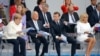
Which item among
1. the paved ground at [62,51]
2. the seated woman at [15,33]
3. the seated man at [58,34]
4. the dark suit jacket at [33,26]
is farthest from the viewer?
the paved ground at [62,51]

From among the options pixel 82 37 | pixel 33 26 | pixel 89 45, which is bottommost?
pixel 89 45

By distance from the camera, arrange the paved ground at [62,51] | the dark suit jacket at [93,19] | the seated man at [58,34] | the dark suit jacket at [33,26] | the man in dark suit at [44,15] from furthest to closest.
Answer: the dark suit jacket at [93,19], the paved ground at [62,51], the man in dark suit at [44,15], the seated man at [58,34], the dark suit jacket at [33,26]

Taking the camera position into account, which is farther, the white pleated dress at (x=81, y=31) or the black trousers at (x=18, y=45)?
the white pleated dress at (x=81, y=31)

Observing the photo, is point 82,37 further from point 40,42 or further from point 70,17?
point 40,42

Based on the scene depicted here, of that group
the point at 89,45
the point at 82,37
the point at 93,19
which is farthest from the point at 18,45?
the point at 93,19

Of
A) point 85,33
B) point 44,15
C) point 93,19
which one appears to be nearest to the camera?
point 85,33

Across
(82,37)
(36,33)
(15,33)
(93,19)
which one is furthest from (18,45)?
(93,19)

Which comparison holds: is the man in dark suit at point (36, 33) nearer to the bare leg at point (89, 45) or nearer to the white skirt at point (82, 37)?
the white skirt at point (82, 37)

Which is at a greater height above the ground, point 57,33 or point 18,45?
point 57,33

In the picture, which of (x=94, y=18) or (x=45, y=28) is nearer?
(x=45, y=28)

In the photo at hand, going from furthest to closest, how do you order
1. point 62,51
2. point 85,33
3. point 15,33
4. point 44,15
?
1. point 62,51
2. point 44,15
3. point 85,33
4. point 15,33

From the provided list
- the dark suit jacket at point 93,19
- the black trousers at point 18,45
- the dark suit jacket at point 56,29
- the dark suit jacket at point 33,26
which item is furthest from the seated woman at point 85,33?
the black trousers at point 18,45

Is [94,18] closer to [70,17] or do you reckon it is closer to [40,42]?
[70,17]

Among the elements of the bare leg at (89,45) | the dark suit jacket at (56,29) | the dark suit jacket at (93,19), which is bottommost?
the bare leg at (89,45)
